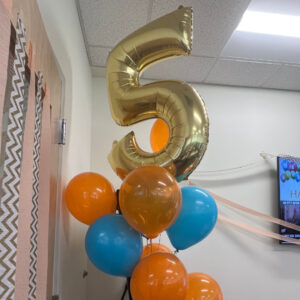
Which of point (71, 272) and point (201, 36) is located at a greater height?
point (201, 36)

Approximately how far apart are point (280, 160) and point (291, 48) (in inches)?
36.3

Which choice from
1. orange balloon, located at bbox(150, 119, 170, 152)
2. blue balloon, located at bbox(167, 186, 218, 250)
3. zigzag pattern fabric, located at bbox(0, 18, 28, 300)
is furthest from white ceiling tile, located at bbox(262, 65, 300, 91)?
zigzag pattern fabric, located at bbox(0, 18, 28, 300)

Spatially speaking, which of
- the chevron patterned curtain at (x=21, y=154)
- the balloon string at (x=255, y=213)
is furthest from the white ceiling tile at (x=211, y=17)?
the balloon string at (x=255, y=213)

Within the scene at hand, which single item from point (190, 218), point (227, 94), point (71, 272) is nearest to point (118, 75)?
point (190, 218)

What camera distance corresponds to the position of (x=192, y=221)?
117cm

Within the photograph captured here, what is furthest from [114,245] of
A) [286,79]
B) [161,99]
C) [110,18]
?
[286,79]

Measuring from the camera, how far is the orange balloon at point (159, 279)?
3.19 ft

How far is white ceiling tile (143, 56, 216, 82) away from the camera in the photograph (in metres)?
2.09

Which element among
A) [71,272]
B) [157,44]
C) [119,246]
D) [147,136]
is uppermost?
[157,44]

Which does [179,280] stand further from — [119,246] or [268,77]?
[268,77]

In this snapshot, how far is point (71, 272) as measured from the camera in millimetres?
1402

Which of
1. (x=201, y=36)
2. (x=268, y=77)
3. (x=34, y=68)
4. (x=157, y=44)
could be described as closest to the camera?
(x=34, y=68)

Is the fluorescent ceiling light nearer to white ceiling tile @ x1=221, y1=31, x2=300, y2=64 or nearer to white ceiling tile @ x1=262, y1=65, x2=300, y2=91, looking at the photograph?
white ceiling tile @ x1=221, y1=31, x2=300, y2=64

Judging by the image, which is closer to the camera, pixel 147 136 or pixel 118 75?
pixel 118 75
